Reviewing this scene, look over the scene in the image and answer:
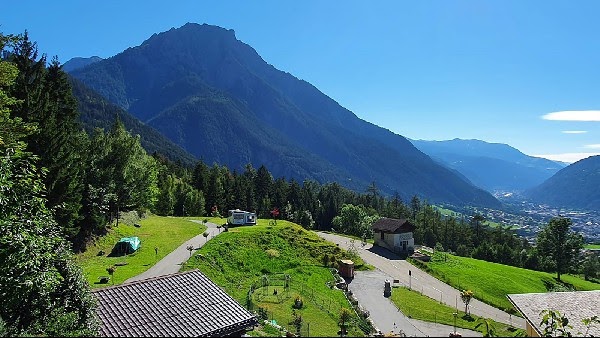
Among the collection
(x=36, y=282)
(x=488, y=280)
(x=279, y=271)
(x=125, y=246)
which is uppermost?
(x=36, y=282)

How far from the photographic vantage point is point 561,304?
87.7 ft

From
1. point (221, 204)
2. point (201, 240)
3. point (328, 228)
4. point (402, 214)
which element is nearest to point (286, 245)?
point (201, 240)

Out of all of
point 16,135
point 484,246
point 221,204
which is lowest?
point 484,246

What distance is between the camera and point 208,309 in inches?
727

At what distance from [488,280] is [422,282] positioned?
13051mm

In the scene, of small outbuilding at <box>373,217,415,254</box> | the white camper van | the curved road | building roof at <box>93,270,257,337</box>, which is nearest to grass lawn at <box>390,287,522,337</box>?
the curved road

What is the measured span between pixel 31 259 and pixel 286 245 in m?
49.3

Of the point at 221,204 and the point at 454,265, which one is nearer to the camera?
the point at 454,265

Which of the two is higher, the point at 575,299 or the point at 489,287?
the point at 575,299

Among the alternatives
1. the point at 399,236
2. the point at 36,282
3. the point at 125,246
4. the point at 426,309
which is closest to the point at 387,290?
the point at 426,309

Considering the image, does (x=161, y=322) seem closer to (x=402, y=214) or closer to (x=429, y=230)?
(x=429, y=230)

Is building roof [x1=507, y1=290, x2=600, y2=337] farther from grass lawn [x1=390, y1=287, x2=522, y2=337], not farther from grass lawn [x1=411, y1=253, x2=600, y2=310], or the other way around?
grass lawn [x1=411, y1=253, x2=600, y2=310]

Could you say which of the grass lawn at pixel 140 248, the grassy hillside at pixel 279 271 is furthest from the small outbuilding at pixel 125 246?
the grassy hillside at pixel 279 271

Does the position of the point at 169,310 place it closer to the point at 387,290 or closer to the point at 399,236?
Result: the point at 387,290
